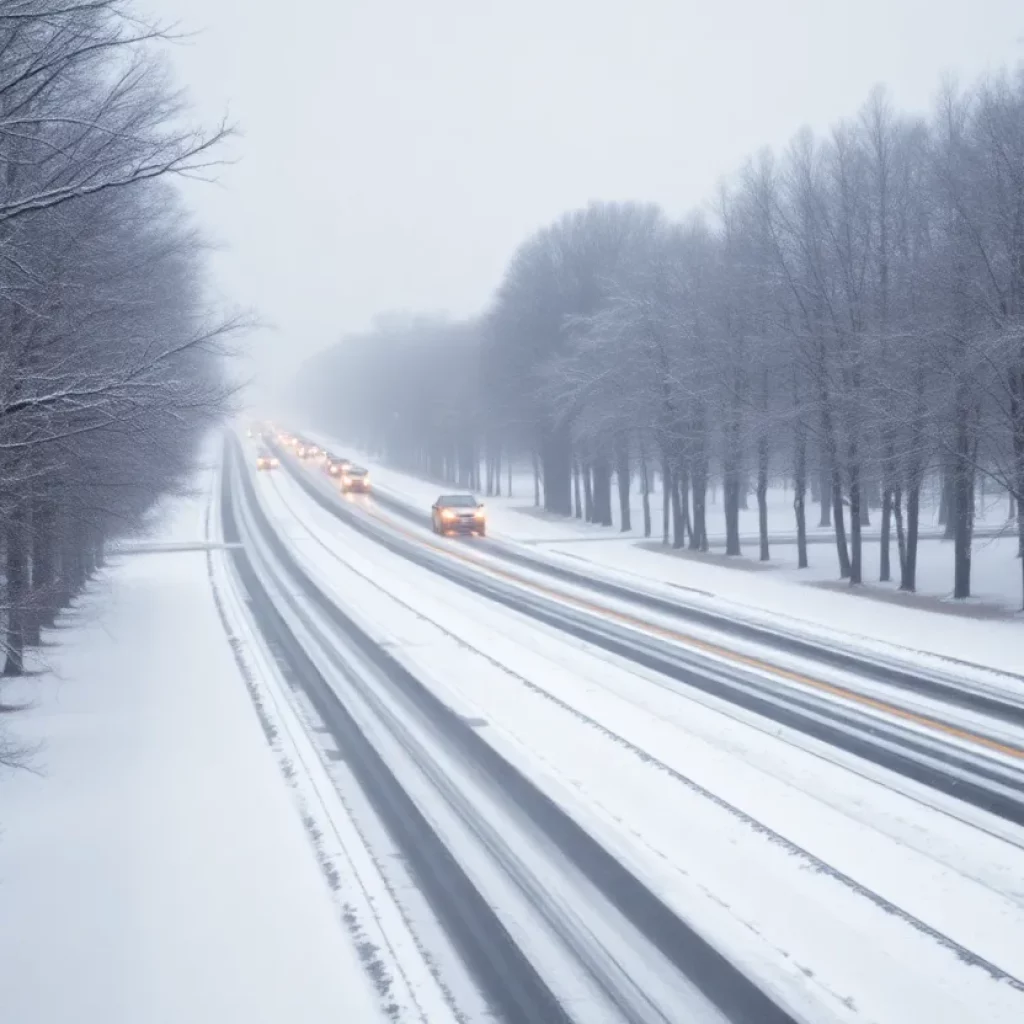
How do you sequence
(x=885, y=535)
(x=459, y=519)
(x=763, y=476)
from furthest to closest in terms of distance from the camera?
(x=459, y=519), (x=763, y=476), (x=885, y=535)

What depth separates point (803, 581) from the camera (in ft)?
94.2

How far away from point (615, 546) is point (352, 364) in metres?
108

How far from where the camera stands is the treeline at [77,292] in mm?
7609

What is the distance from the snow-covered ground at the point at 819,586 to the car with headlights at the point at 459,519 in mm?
895

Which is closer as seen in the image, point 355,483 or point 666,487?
point 666,487

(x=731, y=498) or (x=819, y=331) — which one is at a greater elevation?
(x=819, y=331)

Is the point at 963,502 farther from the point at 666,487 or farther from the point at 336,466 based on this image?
the point at 336,466

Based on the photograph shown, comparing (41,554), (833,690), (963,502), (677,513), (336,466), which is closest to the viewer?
(833,690)

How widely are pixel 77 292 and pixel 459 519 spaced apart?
27055mm

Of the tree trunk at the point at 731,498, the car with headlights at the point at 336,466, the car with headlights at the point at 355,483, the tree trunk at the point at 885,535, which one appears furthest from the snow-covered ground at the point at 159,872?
the car with headlights at the point at 336,466

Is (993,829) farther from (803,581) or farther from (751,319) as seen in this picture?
(751,319)

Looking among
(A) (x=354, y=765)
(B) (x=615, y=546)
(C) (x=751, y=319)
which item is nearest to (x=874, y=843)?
(A) (x=354, y=765)

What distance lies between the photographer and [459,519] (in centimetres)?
3984

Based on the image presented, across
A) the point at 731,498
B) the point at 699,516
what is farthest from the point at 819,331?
the point at 699,516
